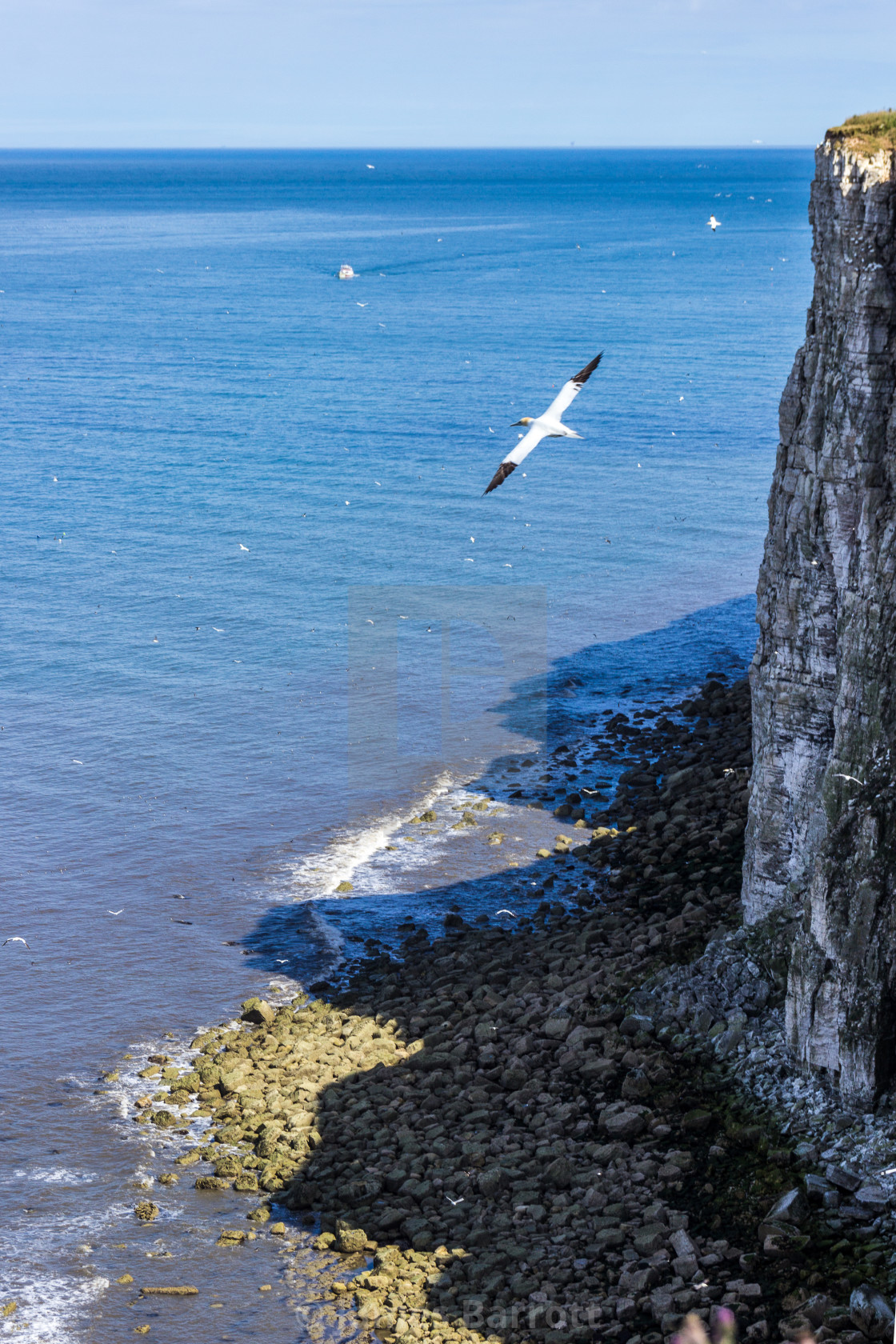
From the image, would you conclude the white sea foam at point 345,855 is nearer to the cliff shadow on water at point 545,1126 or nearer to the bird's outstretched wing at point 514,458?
the cliff shadow on water at point 545,1126

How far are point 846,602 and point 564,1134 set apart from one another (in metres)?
9.34

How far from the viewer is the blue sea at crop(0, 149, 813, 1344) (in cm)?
2561

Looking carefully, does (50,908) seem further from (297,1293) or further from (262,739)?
(297,1293)

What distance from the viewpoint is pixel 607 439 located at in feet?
259

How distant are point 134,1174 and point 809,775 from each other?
13222 mm

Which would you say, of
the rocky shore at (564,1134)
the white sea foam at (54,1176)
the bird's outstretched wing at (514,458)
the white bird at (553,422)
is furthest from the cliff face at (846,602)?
the white sea foam at (54,1176)

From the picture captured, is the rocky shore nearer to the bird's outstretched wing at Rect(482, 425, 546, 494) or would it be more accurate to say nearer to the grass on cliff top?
the bird's outstretched wing at Rect(482, 425, 546, 494)

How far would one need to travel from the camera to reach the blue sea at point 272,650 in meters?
25.6

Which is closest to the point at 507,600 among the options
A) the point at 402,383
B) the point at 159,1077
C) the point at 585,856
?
the point at 585,856

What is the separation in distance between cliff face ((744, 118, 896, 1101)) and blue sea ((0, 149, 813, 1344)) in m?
9.07

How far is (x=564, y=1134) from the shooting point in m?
21.0

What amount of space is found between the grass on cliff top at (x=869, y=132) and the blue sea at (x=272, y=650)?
18446 mm

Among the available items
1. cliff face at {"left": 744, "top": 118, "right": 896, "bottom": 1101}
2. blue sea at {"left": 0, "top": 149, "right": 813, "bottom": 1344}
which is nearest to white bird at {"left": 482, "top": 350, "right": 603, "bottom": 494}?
cliff face at {"left": 744, "top": 118, "right": 896, "bottom": 1101}

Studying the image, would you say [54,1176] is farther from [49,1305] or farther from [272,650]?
[272,650]
